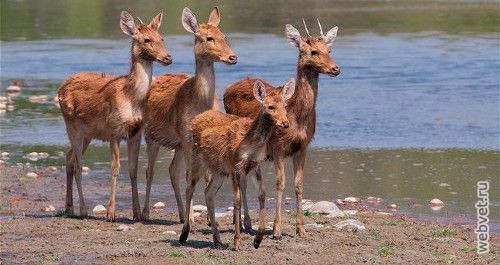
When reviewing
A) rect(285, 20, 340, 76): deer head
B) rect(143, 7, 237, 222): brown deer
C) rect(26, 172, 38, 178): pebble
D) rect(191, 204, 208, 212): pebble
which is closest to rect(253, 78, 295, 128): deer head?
rect(285, 20, 340, 76): deer head

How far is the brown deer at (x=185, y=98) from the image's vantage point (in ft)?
47.1

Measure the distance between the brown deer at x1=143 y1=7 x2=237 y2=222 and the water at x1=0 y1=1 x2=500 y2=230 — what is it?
5.97 ft

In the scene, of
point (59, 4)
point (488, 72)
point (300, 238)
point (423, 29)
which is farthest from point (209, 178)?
point (59, 4)

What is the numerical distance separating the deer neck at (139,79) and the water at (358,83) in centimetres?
206

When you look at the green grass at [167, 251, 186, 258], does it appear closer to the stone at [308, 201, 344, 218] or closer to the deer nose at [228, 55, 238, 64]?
the deer nose at [228, 55, 238, 64]

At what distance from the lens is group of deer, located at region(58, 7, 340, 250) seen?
1263 cm

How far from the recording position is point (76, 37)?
41.3m

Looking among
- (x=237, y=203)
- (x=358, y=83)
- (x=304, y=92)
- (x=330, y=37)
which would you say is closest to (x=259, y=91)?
(x=237, y=203)

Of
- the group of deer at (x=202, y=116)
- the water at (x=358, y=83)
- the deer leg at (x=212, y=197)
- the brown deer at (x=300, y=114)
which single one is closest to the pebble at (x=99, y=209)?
the group of deer at (x=202, y=116)

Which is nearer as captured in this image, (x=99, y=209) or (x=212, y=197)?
(x=212, y=197)

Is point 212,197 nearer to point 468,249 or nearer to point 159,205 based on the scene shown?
point 468,249

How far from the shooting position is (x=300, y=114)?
13930mm

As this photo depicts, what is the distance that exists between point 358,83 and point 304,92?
14777 mm

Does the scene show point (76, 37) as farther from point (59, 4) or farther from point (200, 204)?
point (200, 204)
